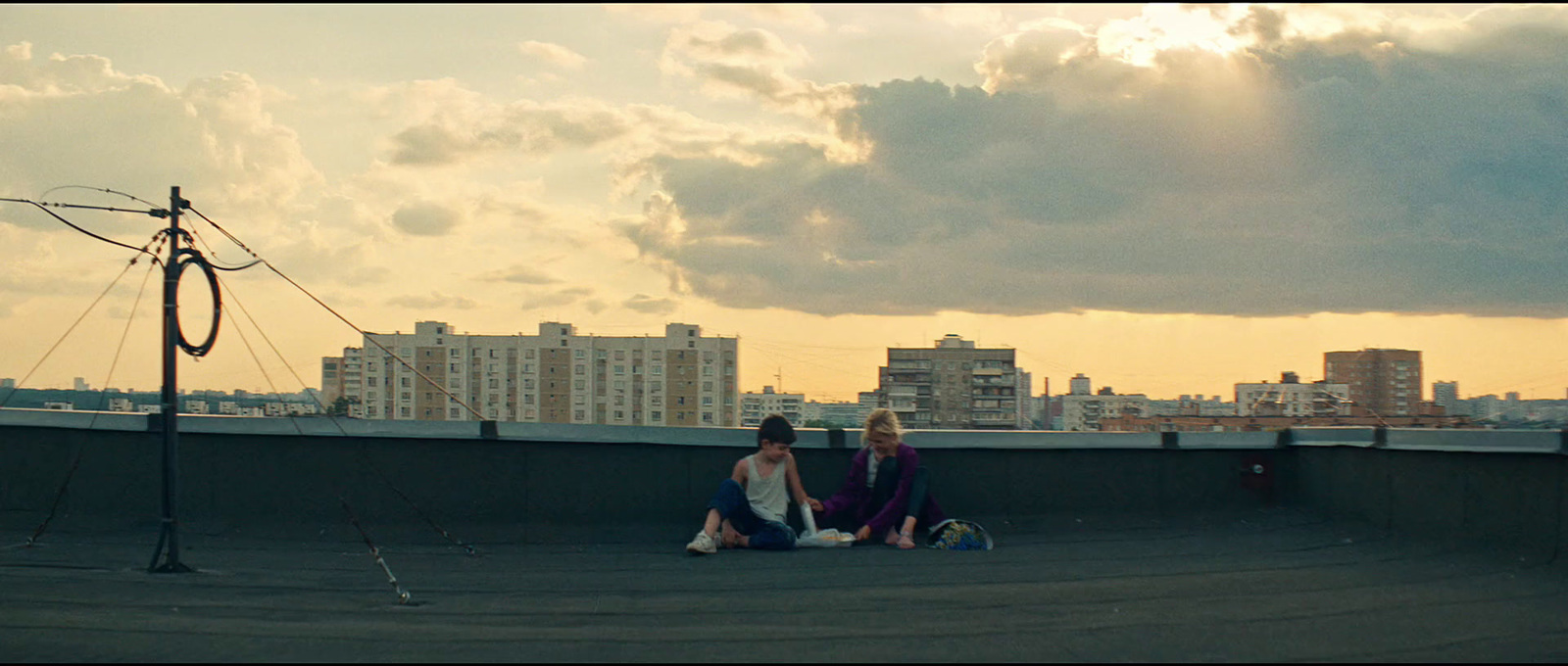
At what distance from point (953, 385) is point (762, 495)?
769 cm

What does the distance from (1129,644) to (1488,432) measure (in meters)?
5.30

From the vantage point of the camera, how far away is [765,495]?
34.1ft

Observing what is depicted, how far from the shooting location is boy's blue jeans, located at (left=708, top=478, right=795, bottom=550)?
9984mm

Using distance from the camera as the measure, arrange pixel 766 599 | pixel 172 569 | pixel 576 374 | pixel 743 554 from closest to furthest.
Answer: pixel 766 599
pixel 172 569
pixel 743 554
pixel 576 374

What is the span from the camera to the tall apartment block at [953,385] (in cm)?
1580

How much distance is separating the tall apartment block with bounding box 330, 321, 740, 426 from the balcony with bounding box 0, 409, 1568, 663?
577cm

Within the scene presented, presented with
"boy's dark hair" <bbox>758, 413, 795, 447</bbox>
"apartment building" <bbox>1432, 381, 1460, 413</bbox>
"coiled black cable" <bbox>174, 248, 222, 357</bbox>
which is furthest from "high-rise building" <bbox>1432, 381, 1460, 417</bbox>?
"coiled black cable" <bbox>174, 248, 222, 357</bbox>

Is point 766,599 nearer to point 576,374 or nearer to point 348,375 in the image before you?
point 348,375

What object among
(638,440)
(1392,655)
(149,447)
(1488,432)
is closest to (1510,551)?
(1488,432)

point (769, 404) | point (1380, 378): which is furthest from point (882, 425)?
point (769, 404)

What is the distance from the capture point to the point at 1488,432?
9.88 m

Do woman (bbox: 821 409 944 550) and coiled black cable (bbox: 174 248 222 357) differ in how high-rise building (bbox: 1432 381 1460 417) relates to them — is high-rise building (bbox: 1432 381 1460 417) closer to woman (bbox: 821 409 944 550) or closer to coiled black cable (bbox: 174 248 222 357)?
woman (bbox: 821 409 944 550)

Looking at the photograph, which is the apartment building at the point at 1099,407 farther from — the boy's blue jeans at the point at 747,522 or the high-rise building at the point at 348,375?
the high-rise building at the point at 348,375

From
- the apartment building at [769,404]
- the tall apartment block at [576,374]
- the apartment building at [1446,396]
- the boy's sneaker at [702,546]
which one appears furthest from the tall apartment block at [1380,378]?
the tall apartment block at [576,374]
